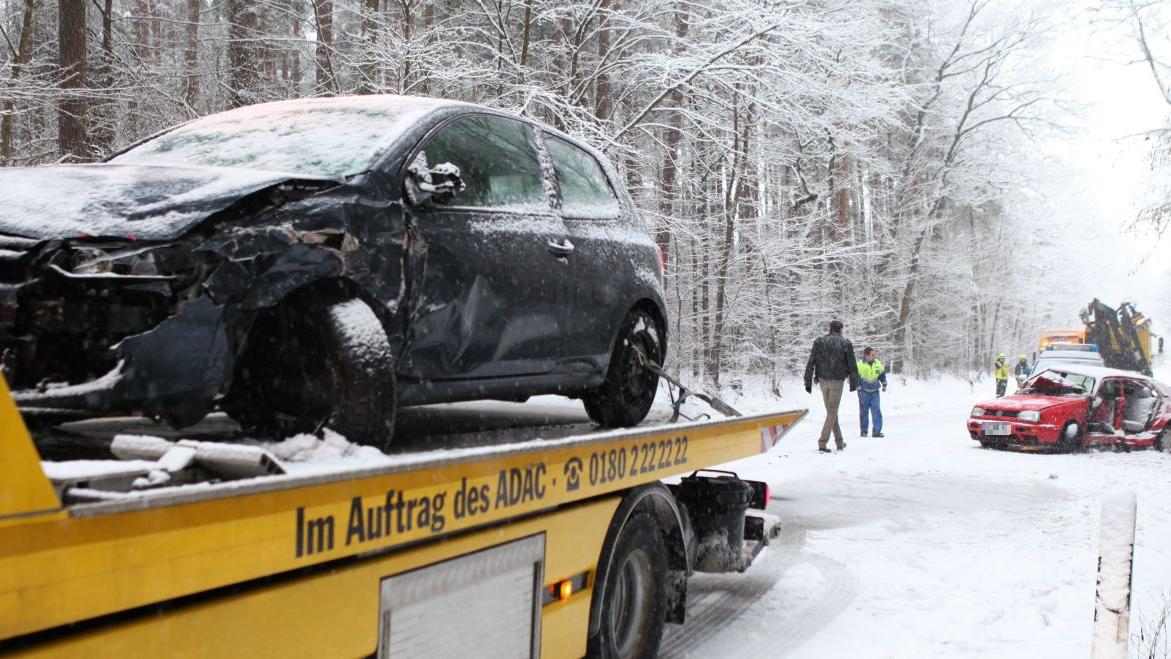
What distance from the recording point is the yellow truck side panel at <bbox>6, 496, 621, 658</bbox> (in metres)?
1.96

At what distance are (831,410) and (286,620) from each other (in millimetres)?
12327

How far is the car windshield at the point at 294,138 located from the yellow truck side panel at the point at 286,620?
1.43 meters

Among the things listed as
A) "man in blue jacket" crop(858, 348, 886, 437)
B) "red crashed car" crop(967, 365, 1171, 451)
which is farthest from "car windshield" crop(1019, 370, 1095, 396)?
"man in blue jacket" crop(858, 348, 886, 437)

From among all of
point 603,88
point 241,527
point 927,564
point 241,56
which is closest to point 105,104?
point 241,56

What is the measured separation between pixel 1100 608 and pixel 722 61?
38.6 ft

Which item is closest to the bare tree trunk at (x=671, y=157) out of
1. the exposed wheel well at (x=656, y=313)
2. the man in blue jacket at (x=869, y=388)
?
the man in blue jacket at (x=869, y=388)

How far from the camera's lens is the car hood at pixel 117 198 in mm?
2627

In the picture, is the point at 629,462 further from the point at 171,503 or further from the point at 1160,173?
the point at 1160,173

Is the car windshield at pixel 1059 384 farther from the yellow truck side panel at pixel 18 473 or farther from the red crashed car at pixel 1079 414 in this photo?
the yellow truck side panel at pixel 18 473

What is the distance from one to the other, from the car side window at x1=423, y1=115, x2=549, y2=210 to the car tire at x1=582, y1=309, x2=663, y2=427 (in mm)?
946

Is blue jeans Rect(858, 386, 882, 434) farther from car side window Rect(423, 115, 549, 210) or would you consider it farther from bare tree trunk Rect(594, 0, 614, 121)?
car side window Rect(423, 115, 549, 210)

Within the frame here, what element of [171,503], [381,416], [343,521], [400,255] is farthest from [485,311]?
[171,503]

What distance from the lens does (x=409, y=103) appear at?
4043 millimetres

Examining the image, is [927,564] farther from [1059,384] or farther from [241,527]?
[1059,384]
